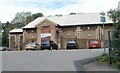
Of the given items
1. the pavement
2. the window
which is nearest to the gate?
the pavement

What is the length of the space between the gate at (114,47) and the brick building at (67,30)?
45209 millimetres

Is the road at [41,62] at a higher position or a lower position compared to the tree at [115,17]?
lower

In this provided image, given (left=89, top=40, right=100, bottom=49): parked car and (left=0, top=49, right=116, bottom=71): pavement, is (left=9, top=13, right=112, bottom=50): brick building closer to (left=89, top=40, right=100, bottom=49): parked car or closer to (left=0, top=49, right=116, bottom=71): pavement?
(left=89, top=40, right=100, bottom=49): parked car

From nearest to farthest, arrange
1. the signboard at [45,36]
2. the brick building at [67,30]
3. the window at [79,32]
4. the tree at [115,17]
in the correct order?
1. the tree at [115,17]
2. the brick building at [67,30]
3. the window at [79,32]
4. the signboard at [45,36]

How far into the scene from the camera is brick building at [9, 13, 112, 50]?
202 ft

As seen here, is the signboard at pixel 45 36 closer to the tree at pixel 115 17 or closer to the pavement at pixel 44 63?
the pavement at pixel 44 63

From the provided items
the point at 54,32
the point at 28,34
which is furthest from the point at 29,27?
the point at 54,32

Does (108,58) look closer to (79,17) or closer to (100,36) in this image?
(100,36)

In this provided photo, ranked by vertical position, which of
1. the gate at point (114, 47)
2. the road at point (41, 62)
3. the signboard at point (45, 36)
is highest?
the signboard at point (45, 36)

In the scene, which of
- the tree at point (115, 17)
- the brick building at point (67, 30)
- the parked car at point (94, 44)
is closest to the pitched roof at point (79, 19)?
the brick building at point (67, 30)

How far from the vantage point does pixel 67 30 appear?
64.1 m

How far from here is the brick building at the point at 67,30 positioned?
61531mm

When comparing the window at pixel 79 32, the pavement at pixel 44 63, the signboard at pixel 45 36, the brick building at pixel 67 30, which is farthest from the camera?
the signboard at pixel 45 36

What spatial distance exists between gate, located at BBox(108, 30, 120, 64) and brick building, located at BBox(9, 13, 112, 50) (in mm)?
45209
